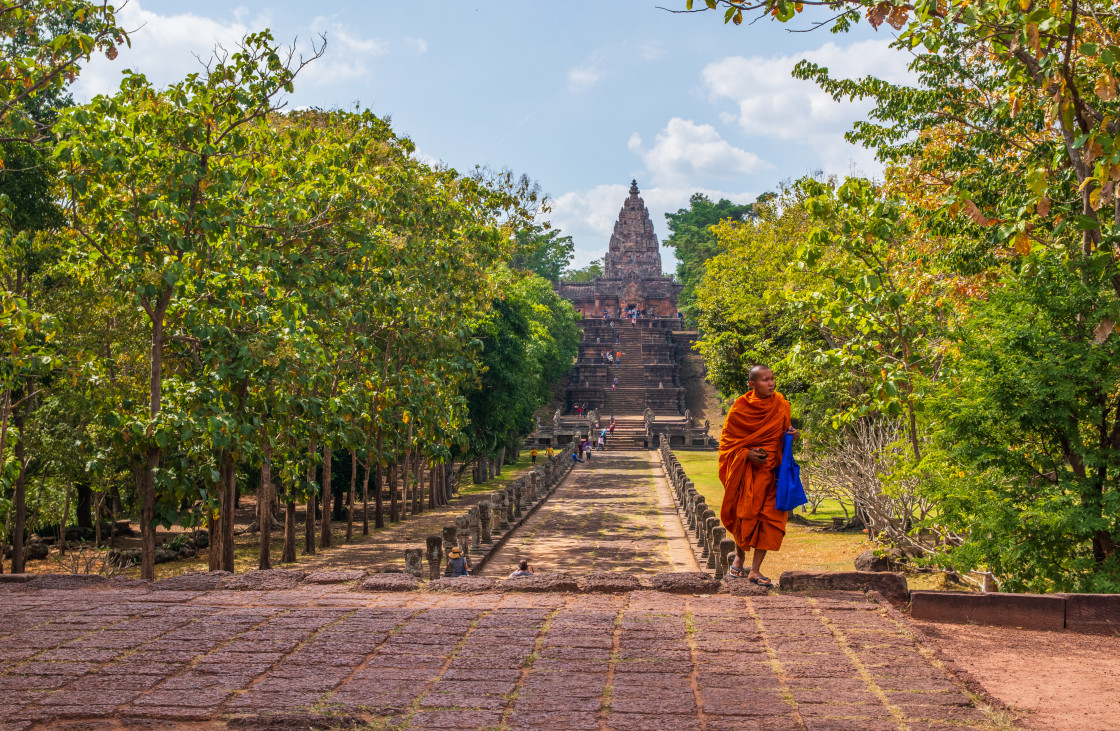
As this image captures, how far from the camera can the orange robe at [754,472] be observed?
6281 millimetres

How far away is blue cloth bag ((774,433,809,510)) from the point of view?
20.3 ft

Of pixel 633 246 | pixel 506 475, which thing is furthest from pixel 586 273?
pixel 506 475

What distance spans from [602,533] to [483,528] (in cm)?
265

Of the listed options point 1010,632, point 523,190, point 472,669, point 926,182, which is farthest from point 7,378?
point 523,190

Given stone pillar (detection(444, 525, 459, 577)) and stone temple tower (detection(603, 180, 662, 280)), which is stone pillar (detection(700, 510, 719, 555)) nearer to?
stone pillar (detection(444, 525, 459, 577))

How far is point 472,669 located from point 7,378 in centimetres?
652

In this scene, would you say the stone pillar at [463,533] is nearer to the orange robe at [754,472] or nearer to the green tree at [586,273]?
the orange robe at [754,472]

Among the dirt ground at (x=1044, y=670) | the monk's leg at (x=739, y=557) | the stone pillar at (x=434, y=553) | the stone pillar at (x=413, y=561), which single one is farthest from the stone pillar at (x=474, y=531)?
the dirt ground at (x=1044, y=670)

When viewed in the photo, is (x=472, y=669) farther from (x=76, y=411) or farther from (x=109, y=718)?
(x=76, y=411)

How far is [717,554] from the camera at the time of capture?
38.3 ft

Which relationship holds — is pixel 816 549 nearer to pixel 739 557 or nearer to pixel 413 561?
pixel 413 561

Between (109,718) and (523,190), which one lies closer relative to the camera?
(109,718)

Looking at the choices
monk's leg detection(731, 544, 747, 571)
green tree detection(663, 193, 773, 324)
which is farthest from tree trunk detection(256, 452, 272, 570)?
green tree detection(663, 193, 773, 324)

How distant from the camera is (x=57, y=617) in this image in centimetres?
541
